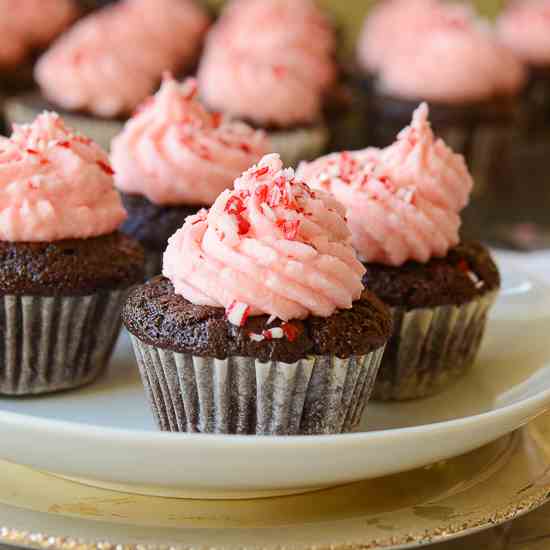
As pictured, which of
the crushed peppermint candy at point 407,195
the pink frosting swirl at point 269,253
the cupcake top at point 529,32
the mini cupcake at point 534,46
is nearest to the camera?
the pink frosting swirl at point 269,253

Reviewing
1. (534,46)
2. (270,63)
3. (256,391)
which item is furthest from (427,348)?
(534,46)

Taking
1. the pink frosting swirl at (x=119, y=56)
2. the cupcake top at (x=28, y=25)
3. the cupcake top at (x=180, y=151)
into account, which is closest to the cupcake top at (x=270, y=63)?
the pink frosting swirl at (x=119, y=56)

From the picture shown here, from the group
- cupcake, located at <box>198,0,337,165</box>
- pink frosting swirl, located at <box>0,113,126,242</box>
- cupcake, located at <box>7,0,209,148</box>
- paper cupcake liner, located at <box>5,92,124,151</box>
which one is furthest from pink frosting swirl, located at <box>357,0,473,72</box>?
pink frosting swirl, located at <box>0,113,126,242</box>

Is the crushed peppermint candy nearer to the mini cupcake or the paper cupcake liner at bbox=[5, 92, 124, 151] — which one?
the paper cupcake liner at bbox=[5, 92, 124, 151]

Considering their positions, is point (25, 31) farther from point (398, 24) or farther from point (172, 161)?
point (172, 161)

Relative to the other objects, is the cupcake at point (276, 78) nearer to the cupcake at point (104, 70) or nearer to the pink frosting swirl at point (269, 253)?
the cupcake at point (104, 70)

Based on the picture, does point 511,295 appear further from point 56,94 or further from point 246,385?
point 56,94
